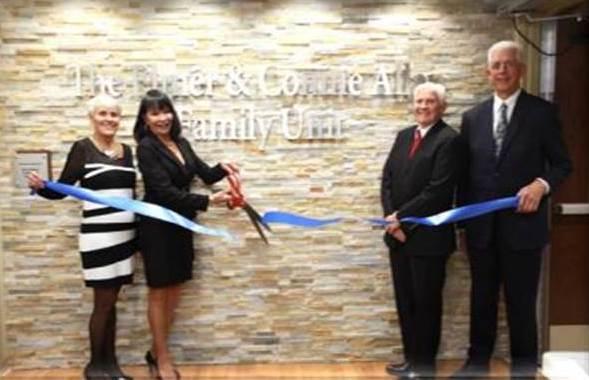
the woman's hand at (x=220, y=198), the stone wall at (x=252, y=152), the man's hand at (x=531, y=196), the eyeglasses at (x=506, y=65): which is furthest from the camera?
the stone wall at (x=252, y=152)

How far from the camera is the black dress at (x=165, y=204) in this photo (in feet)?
10.3

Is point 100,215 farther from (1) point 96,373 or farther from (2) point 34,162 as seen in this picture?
(1) point 96,373

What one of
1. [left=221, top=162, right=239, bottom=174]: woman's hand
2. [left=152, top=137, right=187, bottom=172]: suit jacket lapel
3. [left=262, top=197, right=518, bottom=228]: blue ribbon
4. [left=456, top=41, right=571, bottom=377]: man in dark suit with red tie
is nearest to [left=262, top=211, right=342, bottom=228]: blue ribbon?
[left=262, top=197, right=518, bottom=228]: blue ribbon

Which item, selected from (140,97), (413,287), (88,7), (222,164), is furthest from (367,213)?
(88,7)

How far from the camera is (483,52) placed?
348 cm

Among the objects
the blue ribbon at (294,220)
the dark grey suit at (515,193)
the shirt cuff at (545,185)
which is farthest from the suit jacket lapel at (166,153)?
the shirt cuff at (545,185)

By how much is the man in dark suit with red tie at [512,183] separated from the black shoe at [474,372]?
188 millimetres

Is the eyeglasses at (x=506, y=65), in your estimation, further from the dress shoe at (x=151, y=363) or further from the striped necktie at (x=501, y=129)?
the dress shoe at (x=151, y=363)

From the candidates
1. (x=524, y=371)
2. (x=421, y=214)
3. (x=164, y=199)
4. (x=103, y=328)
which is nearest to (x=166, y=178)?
(x=164, y=199)

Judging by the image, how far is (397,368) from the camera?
346 centimetres

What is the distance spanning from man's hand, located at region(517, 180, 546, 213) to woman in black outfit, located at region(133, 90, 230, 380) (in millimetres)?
1511

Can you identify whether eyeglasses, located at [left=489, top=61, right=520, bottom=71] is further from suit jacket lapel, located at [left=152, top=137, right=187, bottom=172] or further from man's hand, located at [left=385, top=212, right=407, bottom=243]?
suit jacket lapel, located at [left=152, top=137, right=187, bottom=172]

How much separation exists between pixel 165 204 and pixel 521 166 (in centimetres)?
182

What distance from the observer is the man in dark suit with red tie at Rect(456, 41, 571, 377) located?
9.73ft
